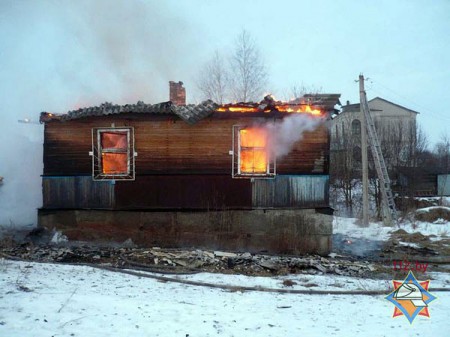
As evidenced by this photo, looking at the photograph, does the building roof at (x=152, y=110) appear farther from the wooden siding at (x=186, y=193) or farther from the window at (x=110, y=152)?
the wooden siding at (x=186, y=193)

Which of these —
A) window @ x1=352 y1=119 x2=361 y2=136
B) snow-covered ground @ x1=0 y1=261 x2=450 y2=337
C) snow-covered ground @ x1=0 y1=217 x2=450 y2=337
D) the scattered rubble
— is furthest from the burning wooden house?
window @ x1=352 y1=119 x2=361 y2=136

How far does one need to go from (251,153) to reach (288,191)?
1721mm

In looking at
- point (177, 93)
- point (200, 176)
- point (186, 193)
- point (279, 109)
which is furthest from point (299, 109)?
point (177, 93)

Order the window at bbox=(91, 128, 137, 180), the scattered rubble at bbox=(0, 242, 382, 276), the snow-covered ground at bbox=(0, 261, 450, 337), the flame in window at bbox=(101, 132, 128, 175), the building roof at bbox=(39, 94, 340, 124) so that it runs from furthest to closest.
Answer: the flame in window at bbox=(101, 132, 128, 175)
the window at bbox=(91, 128, 137, 180)
the building roof at bbox=(39, 94, 340, 124)
the scattered rubble at bbox=(0, 242, 382, 276)
the snow-covered ground at bbox=(0, 261, 450, 337)

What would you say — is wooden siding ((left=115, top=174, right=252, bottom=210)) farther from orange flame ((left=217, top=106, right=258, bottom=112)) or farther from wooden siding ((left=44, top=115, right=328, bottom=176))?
orange flame ((left=217, top=106, right=258, bottom=112))

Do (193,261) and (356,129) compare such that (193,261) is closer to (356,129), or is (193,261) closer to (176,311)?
(176,311)

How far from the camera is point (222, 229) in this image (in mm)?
11414

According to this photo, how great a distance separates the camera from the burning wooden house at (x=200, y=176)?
11.3 metres

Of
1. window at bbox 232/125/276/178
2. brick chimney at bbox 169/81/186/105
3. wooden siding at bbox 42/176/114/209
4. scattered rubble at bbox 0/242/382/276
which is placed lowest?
scattered rubble at bbox 0/242/382/276

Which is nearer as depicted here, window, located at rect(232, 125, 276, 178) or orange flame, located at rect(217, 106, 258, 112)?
orange flame, located at rect(217, 106, 258, 112)

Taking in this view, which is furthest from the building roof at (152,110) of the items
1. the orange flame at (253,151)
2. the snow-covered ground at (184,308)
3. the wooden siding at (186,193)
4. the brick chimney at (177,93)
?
the snow-covered ground at (184,308)

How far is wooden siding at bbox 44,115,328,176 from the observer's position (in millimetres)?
11383

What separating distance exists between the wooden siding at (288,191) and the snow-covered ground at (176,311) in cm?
432

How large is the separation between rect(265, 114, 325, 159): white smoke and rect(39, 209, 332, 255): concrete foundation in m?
1.99
